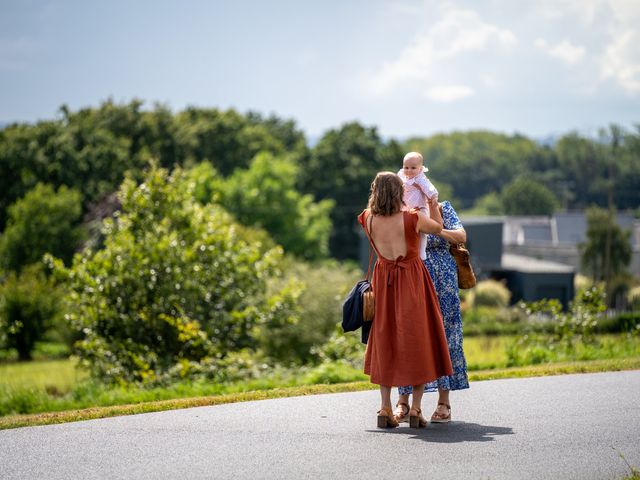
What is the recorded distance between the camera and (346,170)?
7300 cm

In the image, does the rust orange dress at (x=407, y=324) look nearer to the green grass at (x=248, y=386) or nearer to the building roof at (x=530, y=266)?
the green grass at (x=248, y=386)

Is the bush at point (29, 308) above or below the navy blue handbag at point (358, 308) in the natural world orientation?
below

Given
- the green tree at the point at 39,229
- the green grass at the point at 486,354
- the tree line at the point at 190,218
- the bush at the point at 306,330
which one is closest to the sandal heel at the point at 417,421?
the green grass at the point at 486,354

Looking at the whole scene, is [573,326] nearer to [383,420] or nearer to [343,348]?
[343,348]

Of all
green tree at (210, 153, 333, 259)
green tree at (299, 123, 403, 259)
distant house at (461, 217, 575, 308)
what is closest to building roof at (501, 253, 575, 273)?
distant house at (461, 217, 575, 308)

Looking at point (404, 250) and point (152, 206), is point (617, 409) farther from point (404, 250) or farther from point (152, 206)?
point (152, 206)

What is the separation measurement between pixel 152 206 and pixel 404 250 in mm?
10133

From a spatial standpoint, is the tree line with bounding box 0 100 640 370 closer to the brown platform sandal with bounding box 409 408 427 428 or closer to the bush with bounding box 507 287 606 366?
the bush with bounding box 507 287 606 366

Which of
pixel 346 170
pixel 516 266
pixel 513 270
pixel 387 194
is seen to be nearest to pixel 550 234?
pixel 346 170

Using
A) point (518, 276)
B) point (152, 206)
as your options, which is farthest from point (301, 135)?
point (152, 206)

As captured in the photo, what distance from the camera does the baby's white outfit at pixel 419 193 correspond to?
23.6 feet

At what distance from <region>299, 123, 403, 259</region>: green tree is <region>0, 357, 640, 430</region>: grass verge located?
60.8 meters

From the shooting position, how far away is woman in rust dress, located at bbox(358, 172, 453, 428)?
7082mm

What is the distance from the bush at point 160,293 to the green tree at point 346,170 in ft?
180
